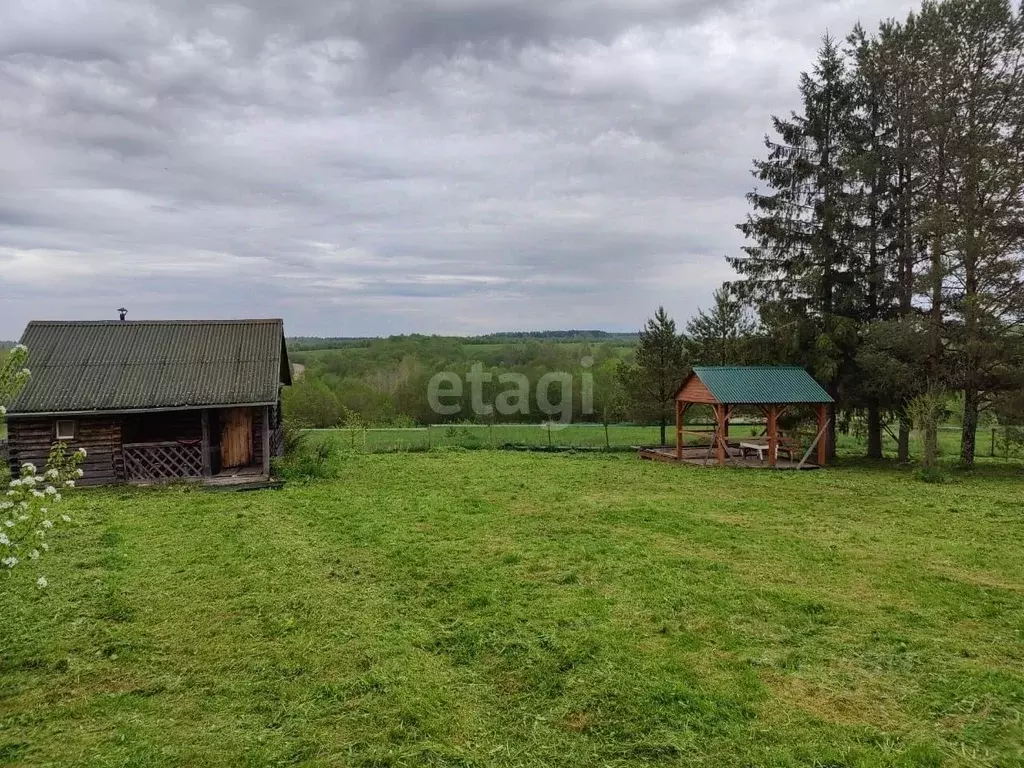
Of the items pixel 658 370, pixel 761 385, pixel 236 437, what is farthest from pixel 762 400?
pixel 236 437

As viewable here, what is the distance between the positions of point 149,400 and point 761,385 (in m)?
17.3

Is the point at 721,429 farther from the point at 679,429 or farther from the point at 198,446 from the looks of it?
the point at 198,446

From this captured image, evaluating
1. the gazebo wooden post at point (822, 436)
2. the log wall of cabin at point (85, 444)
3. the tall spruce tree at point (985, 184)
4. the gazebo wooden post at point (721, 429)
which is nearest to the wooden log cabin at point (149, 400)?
the log wall of cabin at point (85, 444)

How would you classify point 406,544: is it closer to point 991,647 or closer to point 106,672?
point 106,672

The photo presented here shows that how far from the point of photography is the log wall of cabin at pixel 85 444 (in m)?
15.7

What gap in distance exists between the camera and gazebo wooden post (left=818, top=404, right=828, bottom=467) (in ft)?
66.3

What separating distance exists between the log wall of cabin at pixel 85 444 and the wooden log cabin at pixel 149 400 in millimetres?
25

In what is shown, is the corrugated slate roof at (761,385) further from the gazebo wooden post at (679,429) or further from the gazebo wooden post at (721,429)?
the gazebo wooden post at (679,429)

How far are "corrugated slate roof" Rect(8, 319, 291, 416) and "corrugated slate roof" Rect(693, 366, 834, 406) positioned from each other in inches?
510

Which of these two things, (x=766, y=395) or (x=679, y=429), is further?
(x=679, y=429)

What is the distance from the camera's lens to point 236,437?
59.3ft

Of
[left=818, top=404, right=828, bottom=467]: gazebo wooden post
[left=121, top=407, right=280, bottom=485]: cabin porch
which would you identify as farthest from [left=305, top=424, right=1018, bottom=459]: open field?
[left=121, top=407, right=280, bottom=485]: cabin porch

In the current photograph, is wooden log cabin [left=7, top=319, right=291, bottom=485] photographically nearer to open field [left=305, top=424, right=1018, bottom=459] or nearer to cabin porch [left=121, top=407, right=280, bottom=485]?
cabin porch [left=121, top=407, right=280, bottom=485]

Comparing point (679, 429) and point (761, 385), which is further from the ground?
point (761, 385)
